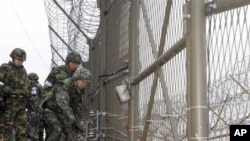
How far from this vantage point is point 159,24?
12.6 feet

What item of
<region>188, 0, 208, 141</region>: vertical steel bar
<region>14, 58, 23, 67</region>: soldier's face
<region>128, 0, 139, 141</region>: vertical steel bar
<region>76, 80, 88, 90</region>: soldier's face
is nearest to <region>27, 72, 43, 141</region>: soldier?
<region>14, 58, 23, 67</region>: soldier's face

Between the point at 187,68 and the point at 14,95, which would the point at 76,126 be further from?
the point at 187,68

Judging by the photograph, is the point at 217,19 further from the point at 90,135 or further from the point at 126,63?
the point at 90,135

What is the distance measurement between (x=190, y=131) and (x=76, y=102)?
9.55ft

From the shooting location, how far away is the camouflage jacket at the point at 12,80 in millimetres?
6203

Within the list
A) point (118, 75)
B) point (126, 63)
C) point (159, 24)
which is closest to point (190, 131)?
point (159, 24)

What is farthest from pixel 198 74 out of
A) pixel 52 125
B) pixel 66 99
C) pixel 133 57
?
pixel 52 125

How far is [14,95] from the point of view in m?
6.38

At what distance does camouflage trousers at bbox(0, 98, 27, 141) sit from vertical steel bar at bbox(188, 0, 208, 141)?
406 cm

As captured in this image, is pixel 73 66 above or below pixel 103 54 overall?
below

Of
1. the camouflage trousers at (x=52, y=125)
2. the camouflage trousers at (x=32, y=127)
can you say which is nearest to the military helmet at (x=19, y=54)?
the camouflage trousers at (x=52, y=125)

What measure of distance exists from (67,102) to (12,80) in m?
1.55

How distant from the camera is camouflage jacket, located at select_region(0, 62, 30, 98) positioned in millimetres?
6203

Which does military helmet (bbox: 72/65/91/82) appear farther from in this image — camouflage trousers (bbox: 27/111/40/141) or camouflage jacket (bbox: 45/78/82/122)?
camouflage trousers (bbox: 27/111/40/141)
